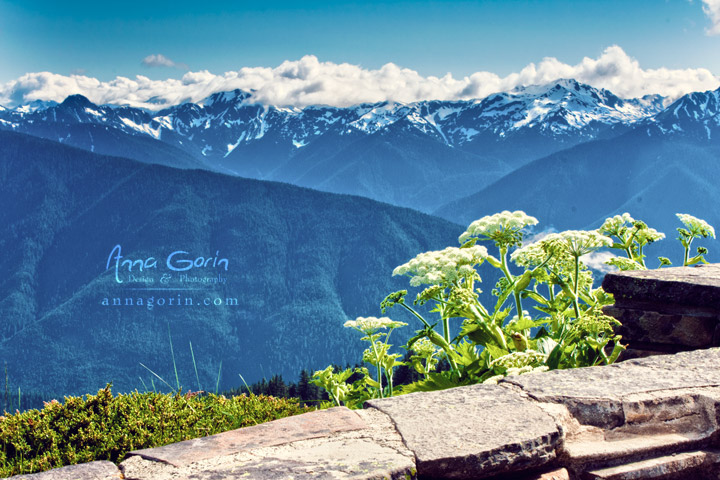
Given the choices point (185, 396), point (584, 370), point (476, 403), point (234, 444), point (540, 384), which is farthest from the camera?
point (185, 396)

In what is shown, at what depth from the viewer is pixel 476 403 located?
10.6 ft

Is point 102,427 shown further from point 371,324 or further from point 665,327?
point 665,327

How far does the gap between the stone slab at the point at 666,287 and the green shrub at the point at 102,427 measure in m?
2.78

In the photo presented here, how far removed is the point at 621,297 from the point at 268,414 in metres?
2.82

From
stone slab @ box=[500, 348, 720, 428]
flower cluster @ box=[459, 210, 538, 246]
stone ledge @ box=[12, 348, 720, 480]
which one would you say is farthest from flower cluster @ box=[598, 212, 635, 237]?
stone ledge @ box=[12, 348, 720, 480]

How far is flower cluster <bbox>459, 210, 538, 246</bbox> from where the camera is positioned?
538cm

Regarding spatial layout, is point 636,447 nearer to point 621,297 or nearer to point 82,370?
point 621,297

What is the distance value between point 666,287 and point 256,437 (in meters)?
3.24

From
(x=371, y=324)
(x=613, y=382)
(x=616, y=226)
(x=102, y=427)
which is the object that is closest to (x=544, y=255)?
(x=616, y=226)

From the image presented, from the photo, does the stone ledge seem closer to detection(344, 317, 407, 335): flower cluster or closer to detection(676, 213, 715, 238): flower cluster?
detection(344, 317, 407, 335): flower cluster

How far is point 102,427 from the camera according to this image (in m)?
3.35

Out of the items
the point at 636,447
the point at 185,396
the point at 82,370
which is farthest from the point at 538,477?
the point at 82,370

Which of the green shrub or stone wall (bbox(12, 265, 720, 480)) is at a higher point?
the green shrub

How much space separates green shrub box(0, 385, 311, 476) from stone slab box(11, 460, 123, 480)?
0.29 m
